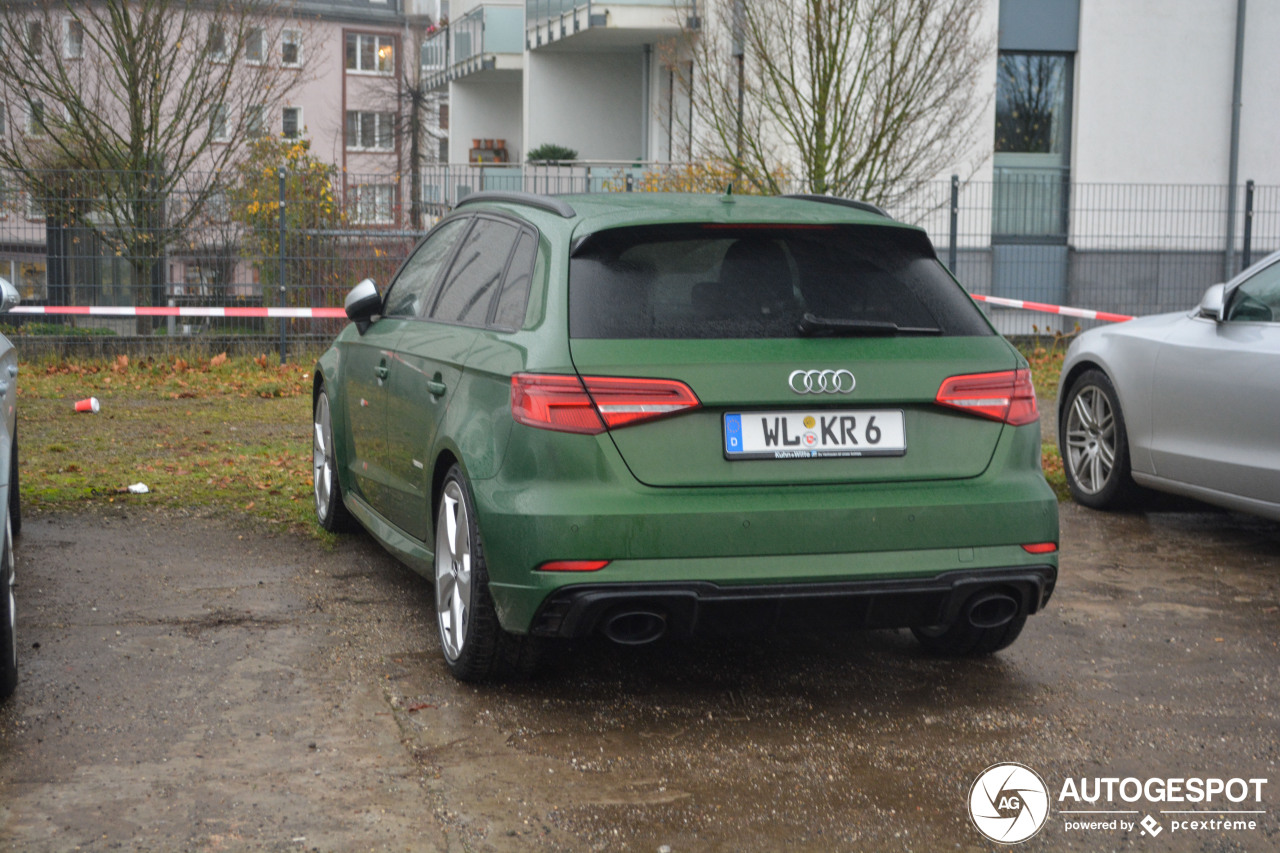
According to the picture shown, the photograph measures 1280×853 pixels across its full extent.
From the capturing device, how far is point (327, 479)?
7.04 m

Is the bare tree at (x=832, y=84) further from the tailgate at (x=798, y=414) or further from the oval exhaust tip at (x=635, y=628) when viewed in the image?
the oval exhaust tip at (x=635, y=628)

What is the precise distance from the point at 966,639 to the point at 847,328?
4.39 ft

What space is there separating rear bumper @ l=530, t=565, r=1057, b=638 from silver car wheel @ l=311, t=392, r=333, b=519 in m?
2.89

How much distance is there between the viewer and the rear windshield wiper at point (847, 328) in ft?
14.4

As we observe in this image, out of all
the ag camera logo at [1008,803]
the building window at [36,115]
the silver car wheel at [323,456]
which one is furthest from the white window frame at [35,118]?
the ag camera logo at [1008,803]

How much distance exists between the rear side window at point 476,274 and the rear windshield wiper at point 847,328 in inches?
43.6

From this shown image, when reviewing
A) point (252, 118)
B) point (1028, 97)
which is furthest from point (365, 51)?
point (1028, 97)

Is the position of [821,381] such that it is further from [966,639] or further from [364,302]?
[364,302]

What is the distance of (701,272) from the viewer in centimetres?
448

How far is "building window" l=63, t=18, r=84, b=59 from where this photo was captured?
63.2 feet

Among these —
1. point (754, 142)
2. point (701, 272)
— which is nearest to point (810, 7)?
point (754, 142)

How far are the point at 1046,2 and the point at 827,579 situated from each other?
65.0ft

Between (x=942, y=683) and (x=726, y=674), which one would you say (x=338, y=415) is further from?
(x=942, y=683)

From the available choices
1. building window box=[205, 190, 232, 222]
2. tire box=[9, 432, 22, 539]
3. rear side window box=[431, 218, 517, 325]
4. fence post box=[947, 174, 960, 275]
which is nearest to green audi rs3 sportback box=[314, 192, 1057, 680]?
rear side window box=[431, 218, 517, 325]
